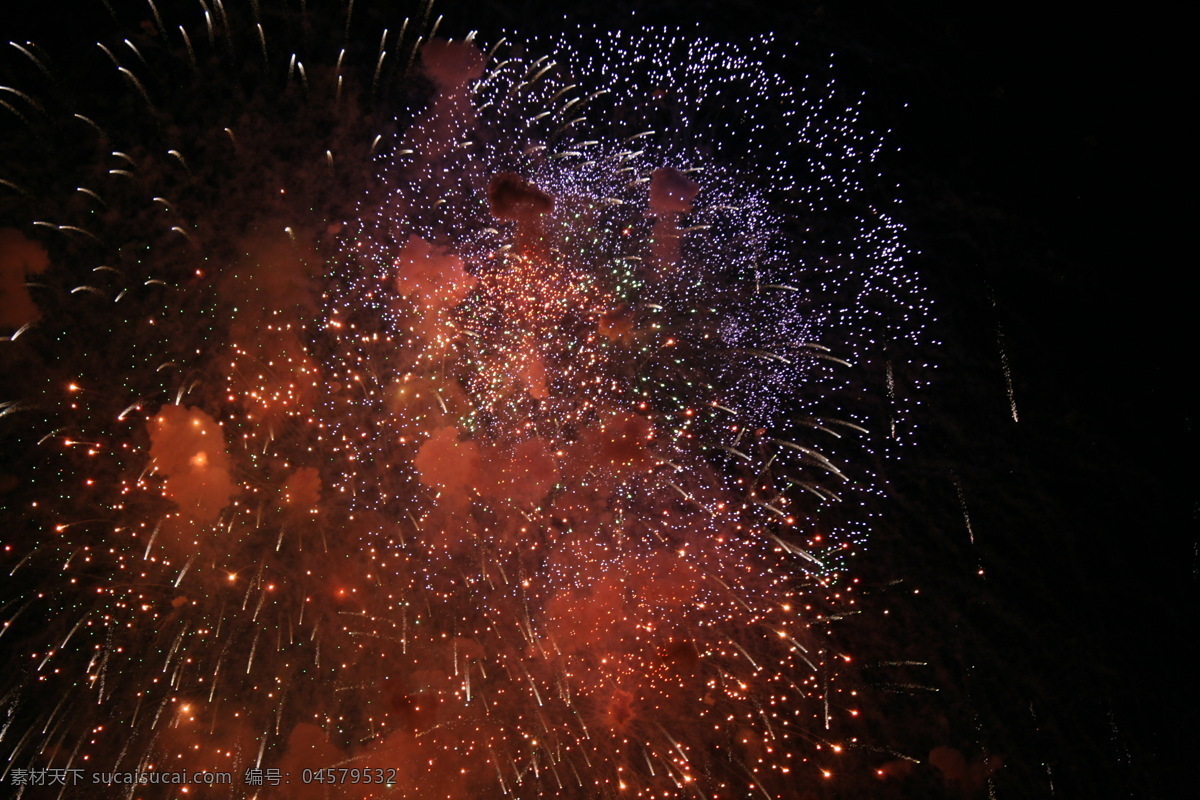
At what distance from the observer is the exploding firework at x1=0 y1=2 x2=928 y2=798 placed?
1328 mm

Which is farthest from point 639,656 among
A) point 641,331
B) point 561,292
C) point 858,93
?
point 858,93

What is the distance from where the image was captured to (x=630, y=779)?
56.0 inches

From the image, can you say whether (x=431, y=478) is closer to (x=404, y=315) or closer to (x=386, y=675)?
(x=404, y=315)

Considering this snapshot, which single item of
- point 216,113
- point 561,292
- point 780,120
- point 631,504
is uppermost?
point 216,113

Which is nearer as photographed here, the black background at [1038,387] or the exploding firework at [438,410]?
the exploding firework at [438,410]

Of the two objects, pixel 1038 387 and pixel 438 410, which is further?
pixel 1038 387

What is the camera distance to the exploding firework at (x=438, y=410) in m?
1.33

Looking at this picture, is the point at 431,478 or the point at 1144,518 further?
the point at 1144,518

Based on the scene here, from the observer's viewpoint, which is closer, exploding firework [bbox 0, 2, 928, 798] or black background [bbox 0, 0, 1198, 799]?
exploding firework [bbox 0, 2, 928, 798]

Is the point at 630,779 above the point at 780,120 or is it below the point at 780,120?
below

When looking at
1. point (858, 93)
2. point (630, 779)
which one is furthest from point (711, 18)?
point (630, 779)

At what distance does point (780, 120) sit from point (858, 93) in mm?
240

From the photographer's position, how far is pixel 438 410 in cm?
137

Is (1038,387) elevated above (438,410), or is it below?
below
